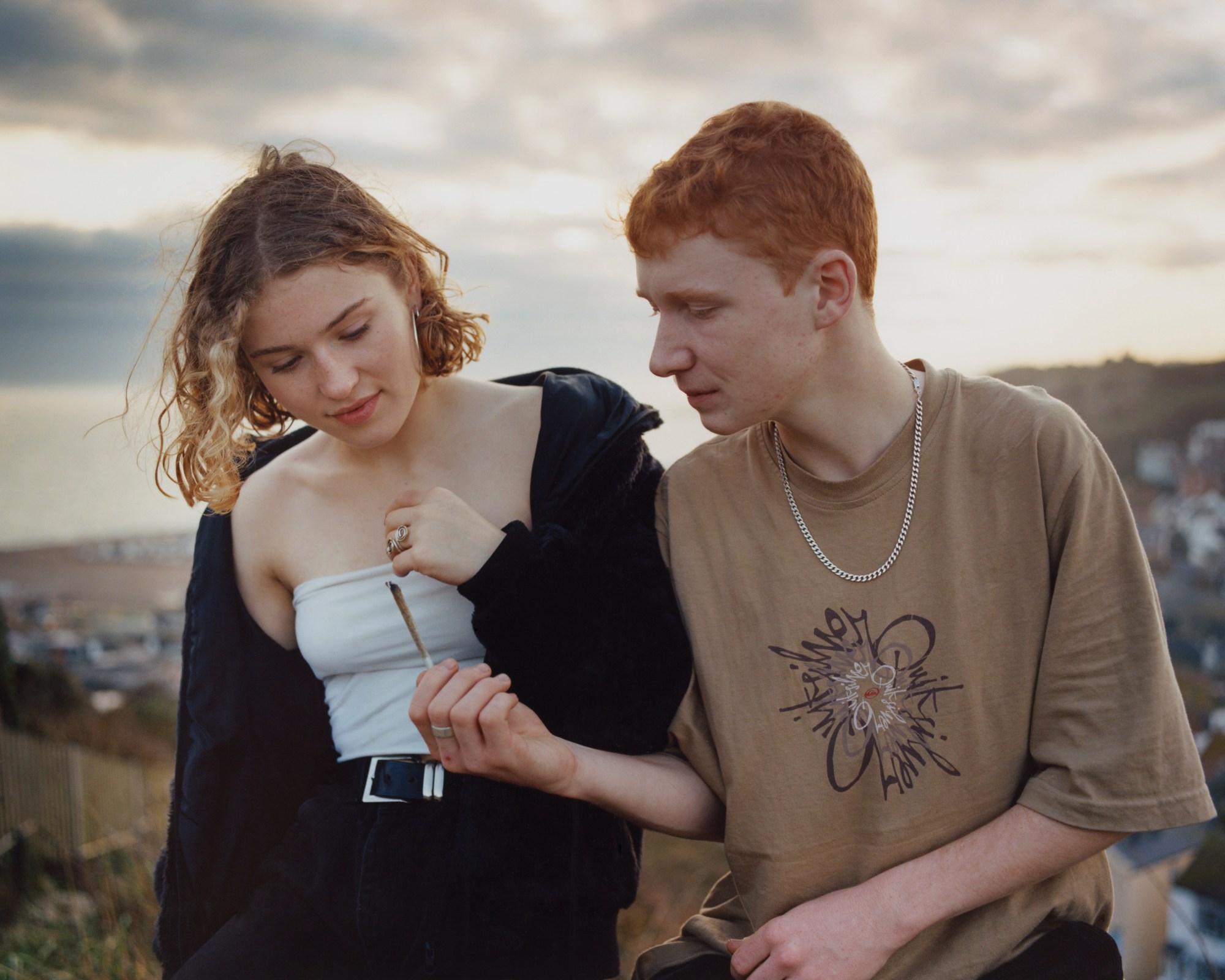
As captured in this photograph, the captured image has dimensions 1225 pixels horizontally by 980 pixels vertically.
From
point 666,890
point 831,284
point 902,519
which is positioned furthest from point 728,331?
point 666,890


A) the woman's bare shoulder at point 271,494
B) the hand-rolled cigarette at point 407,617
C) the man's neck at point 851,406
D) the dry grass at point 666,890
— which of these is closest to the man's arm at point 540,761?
the hand-rolled cigarette at point 407,617

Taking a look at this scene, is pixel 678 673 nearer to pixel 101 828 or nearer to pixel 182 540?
pixel 101 828

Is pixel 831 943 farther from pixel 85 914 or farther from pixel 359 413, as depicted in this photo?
pixel 85 914

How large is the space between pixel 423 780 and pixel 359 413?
0.72 meters

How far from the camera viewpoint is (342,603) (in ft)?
5.97

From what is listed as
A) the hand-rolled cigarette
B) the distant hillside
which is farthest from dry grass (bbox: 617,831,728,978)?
the distant hillside

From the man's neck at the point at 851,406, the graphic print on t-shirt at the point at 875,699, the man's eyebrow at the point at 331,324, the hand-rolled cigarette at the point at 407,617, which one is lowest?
the graphic print on t-shirt at the point at 875,699

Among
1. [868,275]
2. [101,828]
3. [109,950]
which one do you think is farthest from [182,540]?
[868,275]

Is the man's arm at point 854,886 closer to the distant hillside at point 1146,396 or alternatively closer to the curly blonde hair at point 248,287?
the curly blonde hair at point 248,287

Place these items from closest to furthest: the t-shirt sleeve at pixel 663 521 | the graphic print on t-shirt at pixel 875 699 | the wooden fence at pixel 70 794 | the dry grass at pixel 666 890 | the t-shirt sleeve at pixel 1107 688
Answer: the t-shirt sleeve at pixel 1107 688 < the graphic print on t-shirt at pixel 875 699 < the t-shirt sleeve at pixel 663 521 < the dry grass at pixel 666 890 < the wooden fence at pixel 70 794

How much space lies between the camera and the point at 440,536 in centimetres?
155

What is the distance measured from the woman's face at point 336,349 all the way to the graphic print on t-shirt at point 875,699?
904 mm

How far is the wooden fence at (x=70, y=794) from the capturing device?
12.6 feet

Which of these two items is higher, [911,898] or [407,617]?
[407,617]
